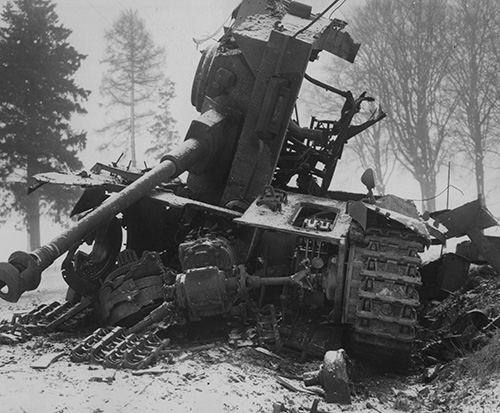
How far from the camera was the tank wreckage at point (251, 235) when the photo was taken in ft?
18.5

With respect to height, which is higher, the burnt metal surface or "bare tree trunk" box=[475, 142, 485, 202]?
"bare tree trunk" box=[475, 142, 485, 202]

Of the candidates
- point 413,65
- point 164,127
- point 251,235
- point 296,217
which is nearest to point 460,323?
point 296,217

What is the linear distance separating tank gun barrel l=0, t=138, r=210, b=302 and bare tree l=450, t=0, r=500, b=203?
14411 millimetres

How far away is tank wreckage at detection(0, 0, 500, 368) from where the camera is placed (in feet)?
18.5

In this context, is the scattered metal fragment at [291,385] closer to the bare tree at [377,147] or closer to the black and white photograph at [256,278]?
the black and white photograph at [256,278]

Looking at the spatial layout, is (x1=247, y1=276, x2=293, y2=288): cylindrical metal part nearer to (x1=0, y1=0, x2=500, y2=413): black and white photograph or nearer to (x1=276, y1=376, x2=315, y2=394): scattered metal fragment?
Result: (x1=0, y1=0, x2=500, y2=413): black and white photograph

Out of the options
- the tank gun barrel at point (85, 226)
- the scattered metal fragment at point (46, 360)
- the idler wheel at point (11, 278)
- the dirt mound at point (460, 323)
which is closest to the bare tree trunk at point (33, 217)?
the tank gun barrel at point (85, 226)

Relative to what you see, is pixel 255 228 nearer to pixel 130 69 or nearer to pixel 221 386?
pixel 221 386

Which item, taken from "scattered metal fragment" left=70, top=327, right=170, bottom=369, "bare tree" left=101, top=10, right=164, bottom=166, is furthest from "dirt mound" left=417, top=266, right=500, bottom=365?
"bare tree" left=101, top=10, right=164, bottom=166

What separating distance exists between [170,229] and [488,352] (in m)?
4.41

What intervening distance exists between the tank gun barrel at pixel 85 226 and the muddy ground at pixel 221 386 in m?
0.70

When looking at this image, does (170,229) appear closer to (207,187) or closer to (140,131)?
(207,187)

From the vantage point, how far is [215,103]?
847 centimetres

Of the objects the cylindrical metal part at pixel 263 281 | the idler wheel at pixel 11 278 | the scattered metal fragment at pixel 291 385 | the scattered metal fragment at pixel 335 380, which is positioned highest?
the cylindrical metal part at pixel 263 281
